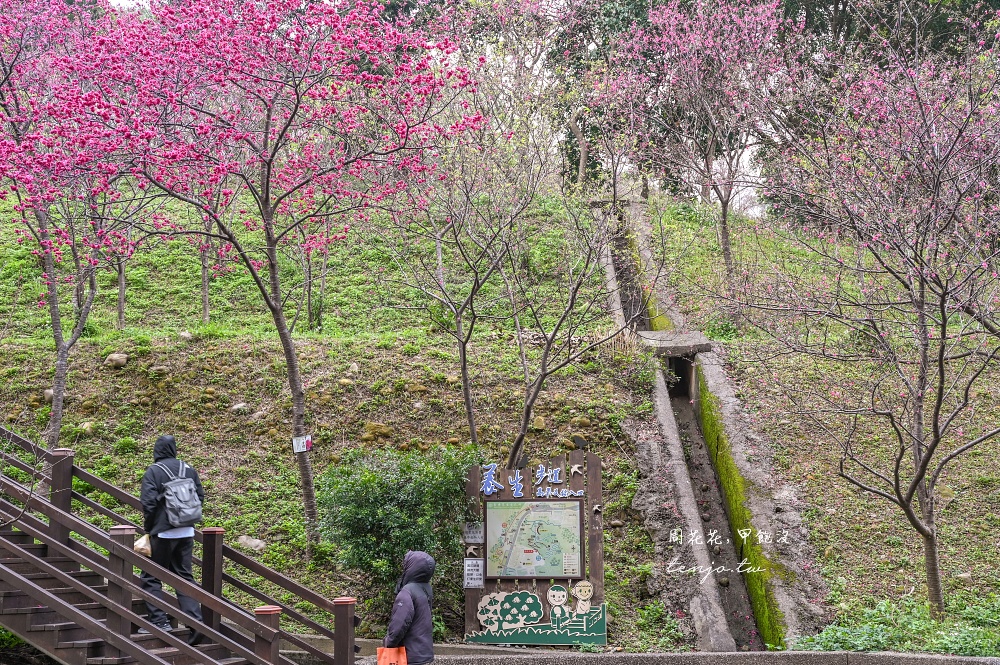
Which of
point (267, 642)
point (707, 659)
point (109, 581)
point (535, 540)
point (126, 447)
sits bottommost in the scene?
point (707, 659)

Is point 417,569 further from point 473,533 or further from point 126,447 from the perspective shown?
point 126,447

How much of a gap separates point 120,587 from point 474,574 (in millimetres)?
3757

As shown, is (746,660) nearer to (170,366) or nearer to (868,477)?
(868,477)

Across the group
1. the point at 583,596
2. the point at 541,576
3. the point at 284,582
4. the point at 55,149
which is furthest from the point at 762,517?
the point at 55,149

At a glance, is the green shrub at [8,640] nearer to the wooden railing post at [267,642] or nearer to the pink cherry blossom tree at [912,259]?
the wooden railing post at [267,642]

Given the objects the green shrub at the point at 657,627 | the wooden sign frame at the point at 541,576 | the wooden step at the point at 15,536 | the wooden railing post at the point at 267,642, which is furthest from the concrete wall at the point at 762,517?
the wooden step at the point at 15,536

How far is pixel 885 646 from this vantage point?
7277mm

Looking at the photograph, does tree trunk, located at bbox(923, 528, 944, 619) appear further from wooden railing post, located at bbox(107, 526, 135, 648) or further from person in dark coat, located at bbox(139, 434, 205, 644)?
wooden railing post, located at bbox(107, 526, 135, 648)

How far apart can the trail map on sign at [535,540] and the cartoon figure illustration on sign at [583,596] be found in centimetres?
13

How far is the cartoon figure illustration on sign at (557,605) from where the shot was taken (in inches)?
328

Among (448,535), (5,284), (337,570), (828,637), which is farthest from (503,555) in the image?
(5,284)

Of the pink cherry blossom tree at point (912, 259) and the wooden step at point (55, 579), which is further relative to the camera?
the pink cherry blossom tree at point (912, 259)

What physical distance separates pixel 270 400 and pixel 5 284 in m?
9.06

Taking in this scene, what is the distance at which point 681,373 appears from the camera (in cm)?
1523
